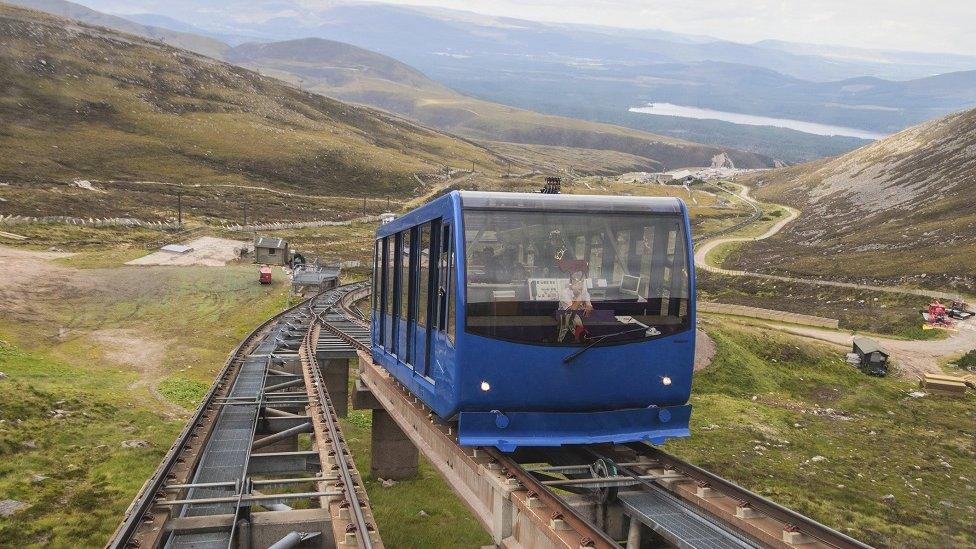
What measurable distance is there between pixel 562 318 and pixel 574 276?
722 millimetres

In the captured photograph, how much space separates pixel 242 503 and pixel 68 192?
394ft

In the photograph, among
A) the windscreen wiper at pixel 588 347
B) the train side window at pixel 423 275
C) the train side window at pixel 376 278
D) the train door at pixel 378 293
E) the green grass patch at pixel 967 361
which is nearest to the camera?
the windscreen wiper at pixel 588 347

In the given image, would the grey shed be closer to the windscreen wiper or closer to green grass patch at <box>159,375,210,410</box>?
green grass patch at <box>159,375,210,410</box>

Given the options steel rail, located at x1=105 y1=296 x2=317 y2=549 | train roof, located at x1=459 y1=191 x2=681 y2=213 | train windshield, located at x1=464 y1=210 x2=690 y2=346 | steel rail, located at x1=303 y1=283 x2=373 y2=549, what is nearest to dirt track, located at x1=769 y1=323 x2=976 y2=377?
steel rail, located at x1=303 y1=283 x2=373 y2=549

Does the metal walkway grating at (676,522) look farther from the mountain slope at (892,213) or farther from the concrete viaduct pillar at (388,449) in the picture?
the mountain slope at (892,213)

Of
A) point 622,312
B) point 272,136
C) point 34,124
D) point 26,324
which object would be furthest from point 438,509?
point 272,136

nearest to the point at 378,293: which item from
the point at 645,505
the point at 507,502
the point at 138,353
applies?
the point at 507,502

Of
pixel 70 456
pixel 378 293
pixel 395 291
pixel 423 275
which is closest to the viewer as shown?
pixel 423 275

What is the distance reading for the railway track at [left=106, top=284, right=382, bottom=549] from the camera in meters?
11.3

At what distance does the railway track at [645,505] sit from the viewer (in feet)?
32.6

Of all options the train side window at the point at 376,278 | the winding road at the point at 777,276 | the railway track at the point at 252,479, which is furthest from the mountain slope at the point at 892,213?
the railway track at the point at 252,479

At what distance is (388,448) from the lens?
2650 cm

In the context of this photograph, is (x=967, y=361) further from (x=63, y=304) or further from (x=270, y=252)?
(x=270, y=252)

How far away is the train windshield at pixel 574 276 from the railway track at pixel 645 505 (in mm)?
2189
